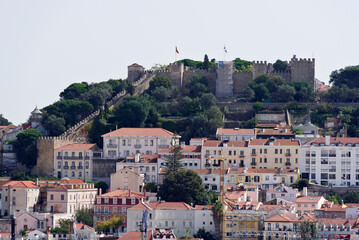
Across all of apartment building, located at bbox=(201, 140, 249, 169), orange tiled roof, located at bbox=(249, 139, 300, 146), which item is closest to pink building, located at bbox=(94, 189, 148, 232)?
apartment building, located at bbox=(201, 140, 249, 169)

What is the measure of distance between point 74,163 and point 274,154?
16.4 meters

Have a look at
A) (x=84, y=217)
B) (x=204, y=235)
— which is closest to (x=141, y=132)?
(x=84, y=217)

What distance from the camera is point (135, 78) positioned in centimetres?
11506

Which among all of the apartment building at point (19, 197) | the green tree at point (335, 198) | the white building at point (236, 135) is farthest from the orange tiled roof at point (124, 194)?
the green tree at point (335, 198)

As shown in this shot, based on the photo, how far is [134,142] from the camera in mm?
96500

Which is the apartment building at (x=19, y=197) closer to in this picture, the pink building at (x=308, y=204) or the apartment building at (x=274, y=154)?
the apartment building at (x=274, y=154)

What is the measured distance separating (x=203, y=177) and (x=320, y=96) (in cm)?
2219

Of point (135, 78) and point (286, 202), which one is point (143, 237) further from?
point (135, 78)

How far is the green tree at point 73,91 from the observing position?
4429 inches

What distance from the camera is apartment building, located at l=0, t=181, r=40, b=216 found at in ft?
286

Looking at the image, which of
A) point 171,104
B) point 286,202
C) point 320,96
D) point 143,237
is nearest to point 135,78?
point 171,104

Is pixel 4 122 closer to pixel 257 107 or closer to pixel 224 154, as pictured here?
pixel 257 107

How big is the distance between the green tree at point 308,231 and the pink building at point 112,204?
13972 millimetres

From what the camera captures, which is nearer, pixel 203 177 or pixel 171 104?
pixel 203 177
